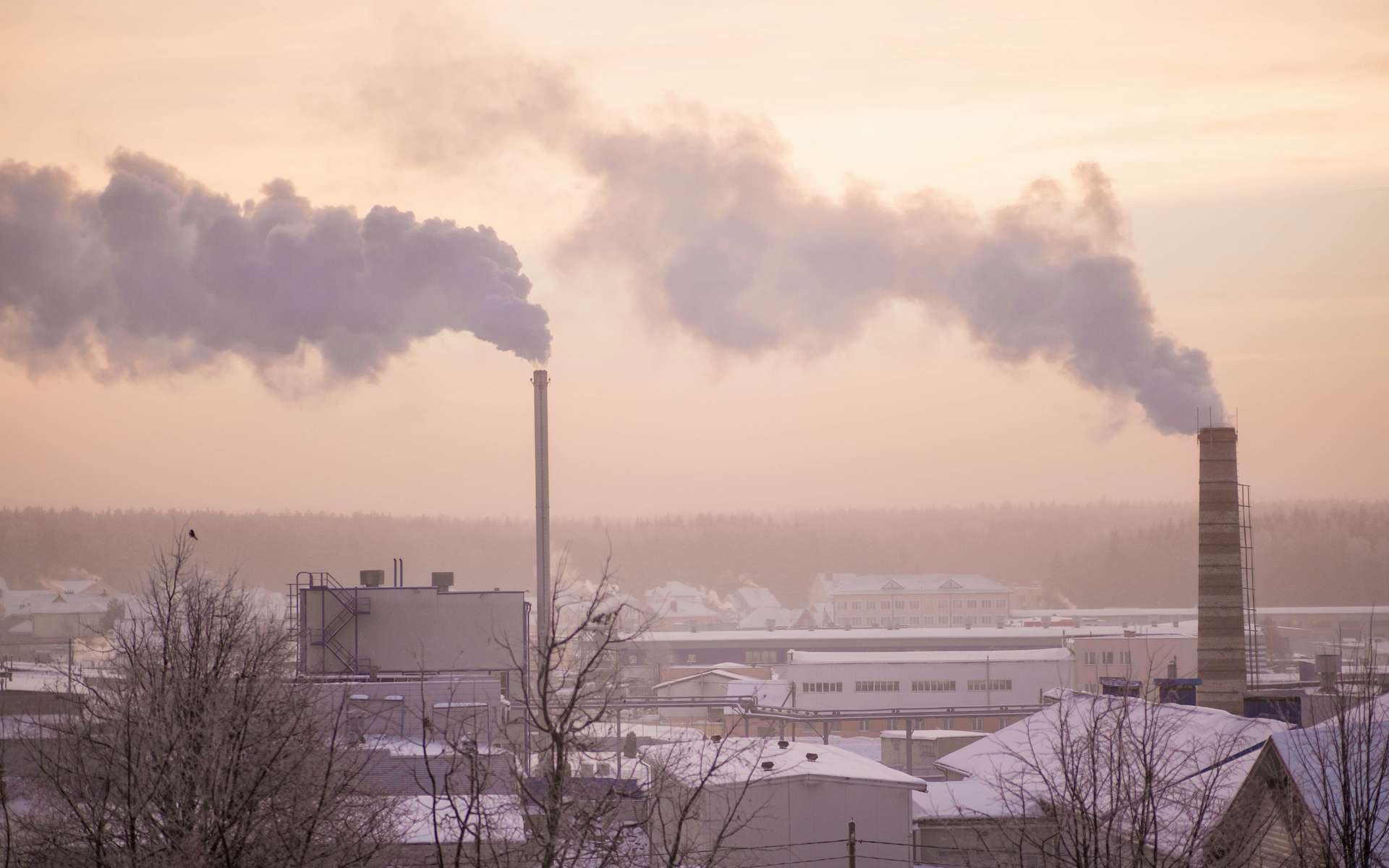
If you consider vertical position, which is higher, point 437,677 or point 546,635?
point 546,635

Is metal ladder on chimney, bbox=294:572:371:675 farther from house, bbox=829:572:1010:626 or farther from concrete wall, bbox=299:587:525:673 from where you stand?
house, bbox=829:572:1010:626

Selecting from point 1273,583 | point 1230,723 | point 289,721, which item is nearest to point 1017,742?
point 1230,723

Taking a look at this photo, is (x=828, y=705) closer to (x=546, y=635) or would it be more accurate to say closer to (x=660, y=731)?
(x=660, y=731)

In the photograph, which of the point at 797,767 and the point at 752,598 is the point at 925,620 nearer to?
the point at 752,598

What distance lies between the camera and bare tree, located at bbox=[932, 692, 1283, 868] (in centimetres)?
1143

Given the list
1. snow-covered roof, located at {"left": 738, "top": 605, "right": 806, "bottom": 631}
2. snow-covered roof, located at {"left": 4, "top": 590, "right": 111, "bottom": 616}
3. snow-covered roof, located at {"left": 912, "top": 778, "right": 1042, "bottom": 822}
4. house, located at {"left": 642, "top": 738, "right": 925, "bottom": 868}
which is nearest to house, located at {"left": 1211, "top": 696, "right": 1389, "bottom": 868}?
snow-covered roof, located at {"left": 912, "top": 778, "right": 1042, "bottom": 822}

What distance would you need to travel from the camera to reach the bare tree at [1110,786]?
37.5 feet

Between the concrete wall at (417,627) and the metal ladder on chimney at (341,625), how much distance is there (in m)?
0.03

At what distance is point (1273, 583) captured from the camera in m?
98.2

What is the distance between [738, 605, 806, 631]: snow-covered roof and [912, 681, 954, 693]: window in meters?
27.2

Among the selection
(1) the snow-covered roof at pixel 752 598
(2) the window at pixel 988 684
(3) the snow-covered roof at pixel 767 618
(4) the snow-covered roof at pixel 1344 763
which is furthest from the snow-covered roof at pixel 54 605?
(4) the snow-covered roof at pixel 1344 763

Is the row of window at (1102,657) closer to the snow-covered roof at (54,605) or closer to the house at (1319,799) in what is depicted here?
the house at (1319,799)

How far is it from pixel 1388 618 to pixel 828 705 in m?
48.5

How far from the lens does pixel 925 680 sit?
1973 inches
